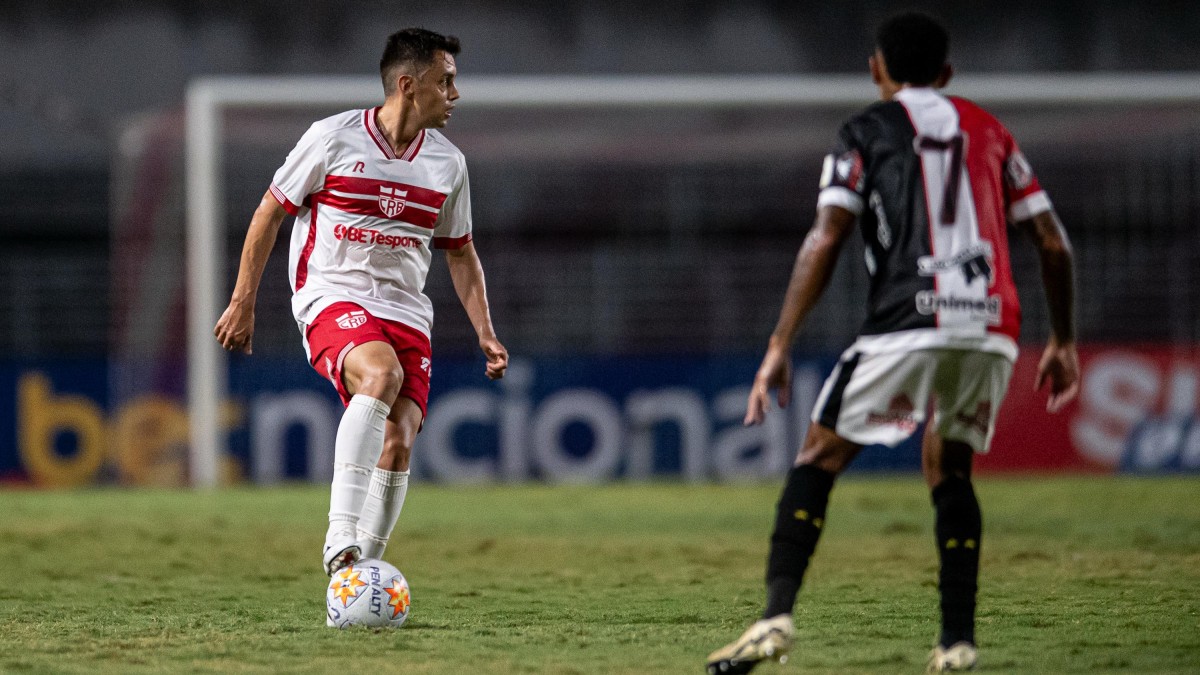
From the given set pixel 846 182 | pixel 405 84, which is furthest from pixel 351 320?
pixel 846 182

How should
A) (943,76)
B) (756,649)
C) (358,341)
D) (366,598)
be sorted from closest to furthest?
(756,649) < (943,76) < (366,598) < (358,341)

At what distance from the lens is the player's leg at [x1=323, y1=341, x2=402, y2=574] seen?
16.5 feet

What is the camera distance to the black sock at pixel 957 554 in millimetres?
3967

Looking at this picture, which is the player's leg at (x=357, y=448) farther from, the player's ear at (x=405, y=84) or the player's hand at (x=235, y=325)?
the player's ear at (x=405, y=84)

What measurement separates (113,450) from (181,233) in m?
2.15

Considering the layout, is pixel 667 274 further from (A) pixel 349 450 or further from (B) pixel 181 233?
(A) pixel 349 450

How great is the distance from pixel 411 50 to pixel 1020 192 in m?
2.26

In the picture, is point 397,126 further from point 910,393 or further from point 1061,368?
point 1061,368

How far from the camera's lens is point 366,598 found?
4.87 meters

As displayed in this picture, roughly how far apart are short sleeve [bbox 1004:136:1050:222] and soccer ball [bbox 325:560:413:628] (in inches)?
86.0

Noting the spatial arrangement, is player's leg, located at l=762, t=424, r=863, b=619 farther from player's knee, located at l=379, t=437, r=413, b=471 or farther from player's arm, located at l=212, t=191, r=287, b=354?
player's arm, located at l=212, t=191, r=287, b=354

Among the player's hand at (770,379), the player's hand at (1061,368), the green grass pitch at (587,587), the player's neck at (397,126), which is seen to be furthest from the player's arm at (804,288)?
the player's neck at (397,126)

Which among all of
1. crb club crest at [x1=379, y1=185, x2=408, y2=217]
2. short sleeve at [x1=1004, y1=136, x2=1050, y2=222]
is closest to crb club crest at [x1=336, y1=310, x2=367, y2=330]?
crb club crest at [x1=379, y1=185, x2=408, y2=217]

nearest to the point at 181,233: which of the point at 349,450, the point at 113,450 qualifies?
the point at 113,450
